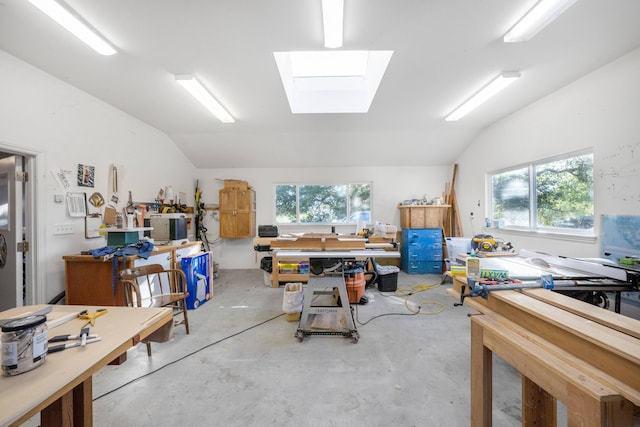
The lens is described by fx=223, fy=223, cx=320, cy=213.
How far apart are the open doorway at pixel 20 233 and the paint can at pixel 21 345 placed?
8.43 feet

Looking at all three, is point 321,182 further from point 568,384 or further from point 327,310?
point 568,384

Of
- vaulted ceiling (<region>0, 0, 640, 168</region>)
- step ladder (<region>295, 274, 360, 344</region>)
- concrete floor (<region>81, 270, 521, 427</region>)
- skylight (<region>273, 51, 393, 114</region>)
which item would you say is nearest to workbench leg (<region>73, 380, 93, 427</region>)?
concrete floor (<region>81, 270, 521, 427</region>)

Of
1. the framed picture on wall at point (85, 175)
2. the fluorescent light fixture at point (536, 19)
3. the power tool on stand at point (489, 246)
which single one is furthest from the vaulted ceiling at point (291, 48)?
the power tool on stand at point (489, 246)

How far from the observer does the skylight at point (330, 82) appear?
125 inches

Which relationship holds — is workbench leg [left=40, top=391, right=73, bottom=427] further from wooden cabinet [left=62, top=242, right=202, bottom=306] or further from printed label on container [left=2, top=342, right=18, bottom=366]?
wooden cabinet [left=62, top=242, right=202, bottom=306]

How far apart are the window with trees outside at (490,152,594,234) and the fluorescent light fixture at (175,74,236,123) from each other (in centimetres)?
476

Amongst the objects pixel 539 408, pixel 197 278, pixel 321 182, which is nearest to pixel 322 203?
pixel 321 182

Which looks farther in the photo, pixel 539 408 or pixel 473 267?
pixel 473 267

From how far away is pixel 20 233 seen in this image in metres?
2.36

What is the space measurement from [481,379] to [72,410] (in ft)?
6.60

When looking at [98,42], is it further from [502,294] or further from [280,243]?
[502,294]

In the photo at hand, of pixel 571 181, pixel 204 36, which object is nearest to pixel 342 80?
pixel 204 36

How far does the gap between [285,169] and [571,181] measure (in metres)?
4.84

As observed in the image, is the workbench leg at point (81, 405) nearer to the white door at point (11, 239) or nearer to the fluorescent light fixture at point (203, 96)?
the white door at point (11, 239)
